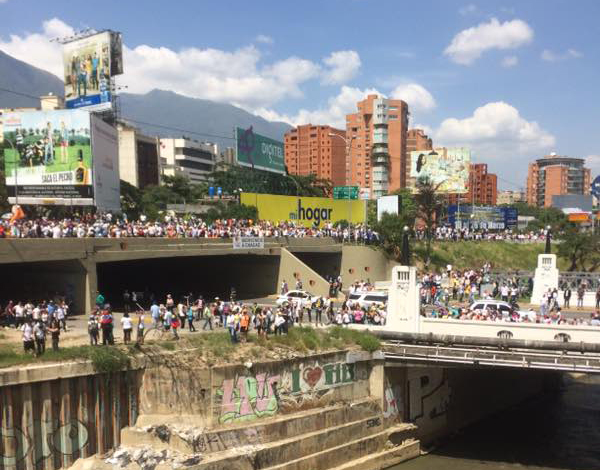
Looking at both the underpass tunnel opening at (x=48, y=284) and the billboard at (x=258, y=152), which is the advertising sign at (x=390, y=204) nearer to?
the billboard at (x=258, y=152)

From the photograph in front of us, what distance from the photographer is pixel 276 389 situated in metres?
22.0

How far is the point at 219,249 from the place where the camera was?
37281 millimetres

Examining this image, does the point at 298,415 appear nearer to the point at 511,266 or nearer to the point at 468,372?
the point at 468,372

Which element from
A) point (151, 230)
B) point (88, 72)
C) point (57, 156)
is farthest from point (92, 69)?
point (151, 230)

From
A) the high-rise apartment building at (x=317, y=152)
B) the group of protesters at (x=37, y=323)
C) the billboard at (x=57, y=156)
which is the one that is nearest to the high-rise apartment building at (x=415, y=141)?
the high-rise apartment building at (x=317, y=152)

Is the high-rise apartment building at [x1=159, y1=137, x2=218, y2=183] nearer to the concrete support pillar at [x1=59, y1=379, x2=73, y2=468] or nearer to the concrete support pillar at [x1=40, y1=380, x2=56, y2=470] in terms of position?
the concrete support pillar at [x1=59, y1=379, x2=73, y2=468]

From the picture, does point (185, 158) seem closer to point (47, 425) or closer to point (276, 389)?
point (276, 389)

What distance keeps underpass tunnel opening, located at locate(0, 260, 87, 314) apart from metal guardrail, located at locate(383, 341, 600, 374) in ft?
53.9

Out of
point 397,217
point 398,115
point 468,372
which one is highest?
point 398,115

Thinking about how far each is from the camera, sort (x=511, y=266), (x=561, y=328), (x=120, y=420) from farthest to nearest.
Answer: (x=511, y=266)
(x=561, y=328)
(x=120, y=420)

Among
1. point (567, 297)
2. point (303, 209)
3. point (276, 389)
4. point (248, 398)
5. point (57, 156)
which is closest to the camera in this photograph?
point (248, 398)

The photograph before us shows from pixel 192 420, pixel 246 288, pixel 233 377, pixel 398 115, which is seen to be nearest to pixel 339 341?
pixel 233 377

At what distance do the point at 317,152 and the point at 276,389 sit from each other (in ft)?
503

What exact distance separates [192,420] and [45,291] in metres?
14.3
